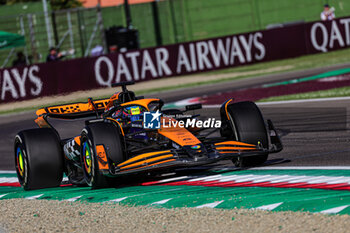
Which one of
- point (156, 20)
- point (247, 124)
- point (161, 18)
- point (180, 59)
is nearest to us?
point (247, 124)

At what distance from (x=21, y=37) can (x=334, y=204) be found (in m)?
21.8

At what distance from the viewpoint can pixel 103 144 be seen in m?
7.29

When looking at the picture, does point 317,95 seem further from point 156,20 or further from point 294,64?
point 156,20

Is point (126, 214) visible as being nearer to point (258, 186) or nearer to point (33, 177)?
point (258, 186)

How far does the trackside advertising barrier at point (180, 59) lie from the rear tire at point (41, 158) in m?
10.9

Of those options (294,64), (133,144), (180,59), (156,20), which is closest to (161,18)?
(156,20)

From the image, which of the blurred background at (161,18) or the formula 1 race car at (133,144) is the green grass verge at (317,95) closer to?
the formula 1 race car at (133,144)

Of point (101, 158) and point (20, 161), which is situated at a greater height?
point (101, 158)

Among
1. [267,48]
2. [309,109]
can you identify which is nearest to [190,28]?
[267,48]

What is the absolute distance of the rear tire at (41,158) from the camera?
813 cm

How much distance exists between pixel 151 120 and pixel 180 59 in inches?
654

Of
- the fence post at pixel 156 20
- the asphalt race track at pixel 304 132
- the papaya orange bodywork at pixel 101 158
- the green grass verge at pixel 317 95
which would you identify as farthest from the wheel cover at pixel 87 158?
the fence post at pixel 156 20

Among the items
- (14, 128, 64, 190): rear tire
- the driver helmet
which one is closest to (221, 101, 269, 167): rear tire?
the driver helmet

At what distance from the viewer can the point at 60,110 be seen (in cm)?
902
